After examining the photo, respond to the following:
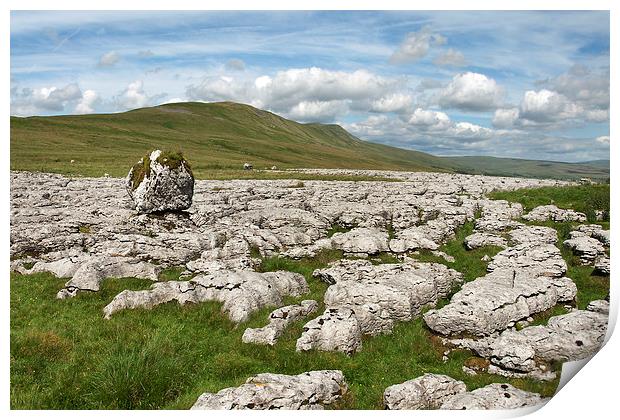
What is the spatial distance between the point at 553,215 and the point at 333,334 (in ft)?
104

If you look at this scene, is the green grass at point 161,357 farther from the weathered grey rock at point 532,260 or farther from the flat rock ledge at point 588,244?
the flat rock ledge at point 588,244

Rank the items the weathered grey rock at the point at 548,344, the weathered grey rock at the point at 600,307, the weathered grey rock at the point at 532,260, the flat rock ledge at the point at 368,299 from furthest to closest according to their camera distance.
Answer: the weathered grey rock at the point at 532,260
the weathered grey rock at the point at 600,307
the flat rock ledge at the point at 368,299
the weathered grey rock at the point at 548,344

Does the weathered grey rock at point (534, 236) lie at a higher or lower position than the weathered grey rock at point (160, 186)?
lower

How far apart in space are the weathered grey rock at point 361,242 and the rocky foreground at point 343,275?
0.09m

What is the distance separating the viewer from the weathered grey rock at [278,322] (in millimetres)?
16439

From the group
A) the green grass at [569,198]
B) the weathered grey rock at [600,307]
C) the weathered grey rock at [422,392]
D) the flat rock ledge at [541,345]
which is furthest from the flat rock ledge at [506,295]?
the green grass at [569,198]

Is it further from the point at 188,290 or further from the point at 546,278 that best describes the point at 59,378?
the point at 546,278

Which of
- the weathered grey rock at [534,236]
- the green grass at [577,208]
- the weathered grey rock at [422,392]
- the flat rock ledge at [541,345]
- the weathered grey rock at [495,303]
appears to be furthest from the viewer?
the weathered grey rock at [534,236]

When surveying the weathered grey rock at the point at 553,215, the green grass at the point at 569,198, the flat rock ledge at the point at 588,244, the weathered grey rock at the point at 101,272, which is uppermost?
the green grass at the point at 569,198

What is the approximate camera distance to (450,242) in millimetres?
32406

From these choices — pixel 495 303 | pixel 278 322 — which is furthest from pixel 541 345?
pixel 278 322

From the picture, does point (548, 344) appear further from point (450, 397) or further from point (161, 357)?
point (161, 357)

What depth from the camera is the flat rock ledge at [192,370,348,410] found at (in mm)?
12102

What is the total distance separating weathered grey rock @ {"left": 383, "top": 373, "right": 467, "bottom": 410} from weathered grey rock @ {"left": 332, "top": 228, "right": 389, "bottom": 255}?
15.2 m
